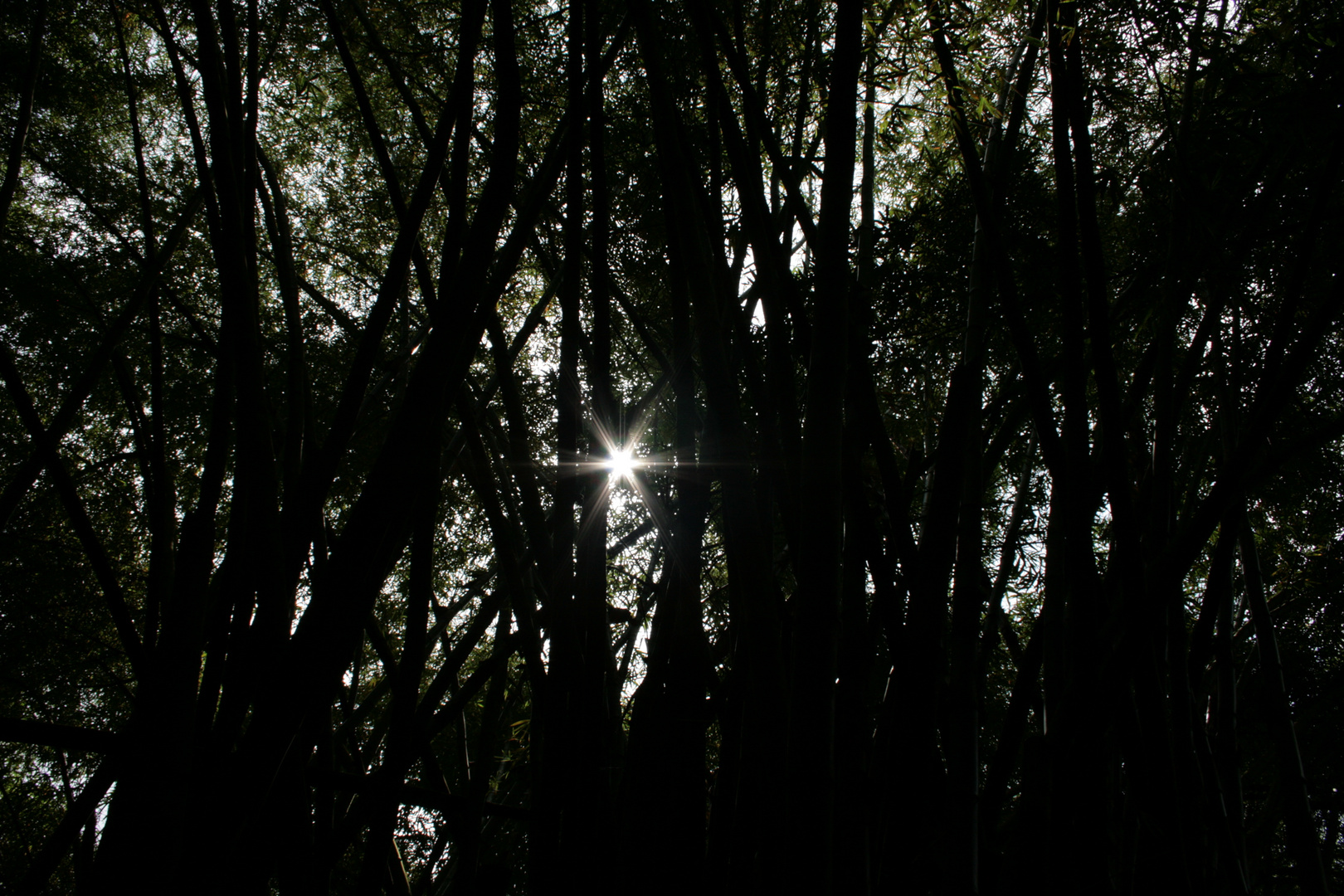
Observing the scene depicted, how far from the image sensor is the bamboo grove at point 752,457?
1088 mm

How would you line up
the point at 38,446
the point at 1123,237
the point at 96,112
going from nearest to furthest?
the point at 38,446, the point at 1123,237, the point at 96,112

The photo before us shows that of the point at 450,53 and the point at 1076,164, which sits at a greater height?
the point at 450,53

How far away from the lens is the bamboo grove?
1088 millimetres

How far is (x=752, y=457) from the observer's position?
1896 millimetres

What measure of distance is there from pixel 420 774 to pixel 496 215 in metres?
4.81

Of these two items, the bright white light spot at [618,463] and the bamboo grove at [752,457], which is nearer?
the bamboo grove at [752,457]

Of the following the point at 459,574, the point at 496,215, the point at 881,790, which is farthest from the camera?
the point at 459,574

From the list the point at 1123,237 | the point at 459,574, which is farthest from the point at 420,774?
the point at 1123,237

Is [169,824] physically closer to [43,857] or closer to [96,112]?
[43,857]

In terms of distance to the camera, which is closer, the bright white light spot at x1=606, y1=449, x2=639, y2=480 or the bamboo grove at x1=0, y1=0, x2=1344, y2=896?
the bamboo grove at x1=0, y1=0, x2=1344, y2=896

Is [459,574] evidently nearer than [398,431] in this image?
No

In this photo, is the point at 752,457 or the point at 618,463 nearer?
the point at 618,463

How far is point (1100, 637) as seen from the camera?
128 centimetres

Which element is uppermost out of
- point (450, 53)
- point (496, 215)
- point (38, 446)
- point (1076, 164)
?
point (450, 53)
